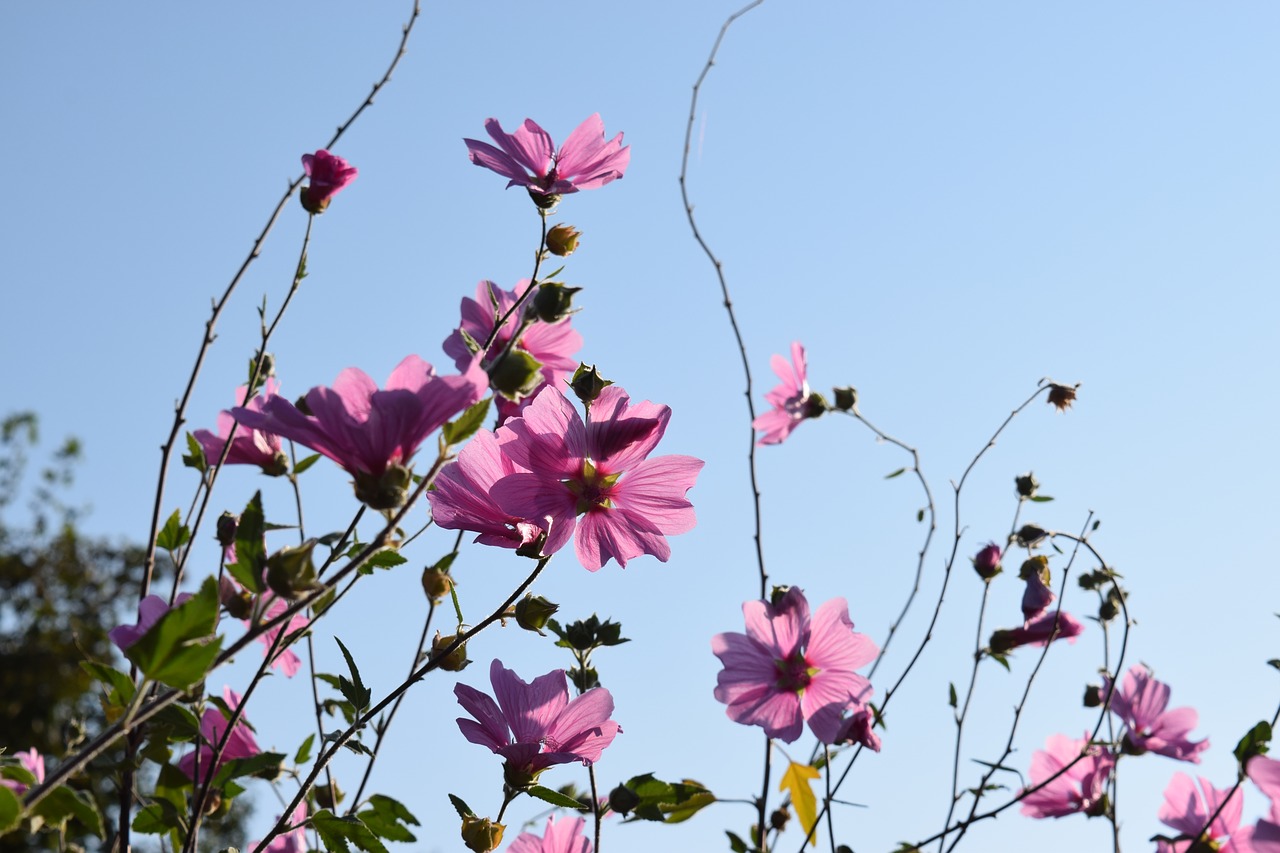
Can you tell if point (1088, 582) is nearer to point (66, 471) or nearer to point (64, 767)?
point (64, 767)

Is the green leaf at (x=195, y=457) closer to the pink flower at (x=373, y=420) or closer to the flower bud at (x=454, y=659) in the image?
the flower bud at (x=454, y=659)

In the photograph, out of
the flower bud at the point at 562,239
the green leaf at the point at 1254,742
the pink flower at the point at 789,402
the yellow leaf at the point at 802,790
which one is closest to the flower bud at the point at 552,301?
the flower bud at the point at 562,239

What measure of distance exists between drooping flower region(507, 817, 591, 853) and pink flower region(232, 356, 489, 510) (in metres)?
0.55

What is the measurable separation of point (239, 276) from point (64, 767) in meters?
1.02

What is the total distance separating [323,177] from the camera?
1405 mm

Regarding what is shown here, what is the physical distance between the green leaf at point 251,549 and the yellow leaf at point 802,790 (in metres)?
1.07

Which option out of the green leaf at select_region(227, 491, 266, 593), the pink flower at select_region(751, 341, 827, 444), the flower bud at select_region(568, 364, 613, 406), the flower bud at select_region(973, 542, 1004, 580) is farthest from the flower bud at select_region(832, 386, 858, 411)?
the green leaf at select_region(227, 491, 266, 593)

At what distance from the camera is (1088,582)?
82.1 inches

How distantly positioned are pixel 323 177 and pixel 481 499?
0.63 m

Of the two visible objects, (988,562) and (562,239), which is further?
(988,562)

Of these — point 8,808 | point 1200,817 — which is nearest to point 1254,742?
point 1200,817

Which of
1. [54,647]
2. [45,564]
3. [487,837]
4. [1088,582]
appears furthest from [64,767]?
[45,564]

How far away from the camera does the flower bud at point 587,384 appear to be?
1.07 metres

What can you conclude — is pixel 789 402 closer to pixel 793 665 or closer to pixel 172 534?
pixel 793 665
